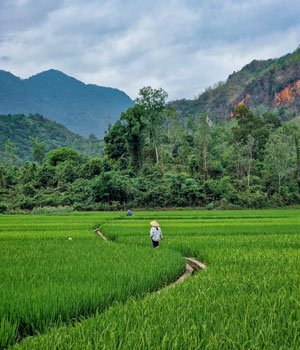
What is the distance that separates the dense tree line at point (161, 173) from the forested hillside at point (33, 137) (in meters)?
40.4

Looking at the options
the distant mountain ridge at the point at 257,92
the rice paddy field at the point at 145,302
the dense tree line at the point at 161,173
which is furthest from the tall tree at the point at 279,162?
the distant mountain ridge at the point at 257,92

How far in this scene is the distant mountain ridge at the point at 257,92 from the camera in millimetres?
120625

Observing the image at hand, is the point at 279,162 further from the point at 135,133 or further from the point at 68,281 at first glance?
the point at 68,281

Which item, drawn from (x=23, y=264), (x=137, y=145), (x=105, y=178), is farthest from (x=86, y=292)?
(x=137, y=145)

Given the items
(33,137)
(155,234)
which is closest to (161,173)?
(155,234)

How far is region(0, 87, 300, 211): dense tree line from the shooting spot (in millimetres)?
44125

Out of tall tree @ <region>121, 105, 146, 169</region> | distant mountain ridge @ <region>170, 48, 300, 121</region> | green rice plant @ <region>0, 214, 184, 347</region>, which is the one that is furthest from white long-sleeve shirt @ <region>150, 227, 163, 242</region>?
distant mountain ridge @ <region>170, 48, 300, 121</region>

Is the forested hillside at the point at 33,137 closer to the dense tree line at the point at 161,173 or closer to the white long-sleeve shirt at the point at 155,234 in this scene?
the dense tree line at the point at 161,173

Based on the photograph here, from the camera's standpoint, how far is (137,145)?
50531 mm

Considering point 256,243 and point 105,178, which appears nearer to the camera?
point 256,243

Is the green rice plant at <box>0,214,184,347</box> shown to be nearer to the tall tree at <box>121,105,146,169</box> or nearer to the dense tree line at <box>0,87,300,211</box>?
the dense tree line at <box>0,87,300,211</box>

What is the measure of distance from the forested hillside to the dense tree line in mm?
40407

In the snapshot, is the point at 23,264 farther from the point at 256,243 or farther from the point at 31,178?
the point at 31,178

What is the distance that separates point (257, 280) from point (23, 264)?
16.0 feet
